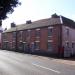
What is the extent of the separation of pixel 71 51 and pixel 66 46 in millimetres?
2125

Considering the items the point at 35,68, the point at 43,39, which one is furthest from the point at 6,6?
the point at 43,39

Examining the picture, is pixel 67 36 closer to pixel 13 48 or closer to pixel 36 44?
pixel 36 44

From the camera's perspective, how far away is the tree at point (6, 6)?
402 inches

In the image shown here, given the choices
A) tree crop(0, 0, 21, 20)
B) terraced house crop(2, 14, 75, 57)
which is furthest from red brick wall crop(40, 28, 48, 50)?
tree crop(0, 0, 21, 20)

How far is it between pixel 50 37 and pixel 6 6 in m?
27.8

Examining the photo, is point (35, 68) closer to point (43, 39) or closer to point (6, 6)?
point (6, 6)

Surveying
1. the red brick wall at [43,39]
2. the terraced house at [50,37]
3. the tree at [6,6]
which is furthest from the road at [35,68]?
the red brick wall at [43,39]

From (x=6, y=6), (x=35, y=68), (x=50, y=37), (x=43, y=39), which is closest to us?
(x=6, y=6)

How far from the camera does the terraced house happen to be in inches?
1414

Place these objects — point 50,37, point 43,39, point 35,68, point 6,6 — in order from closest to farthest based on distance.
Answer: point 6,6, point 35,68, point 50,37, point 43,39

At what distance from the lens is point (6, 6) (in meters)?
10.6

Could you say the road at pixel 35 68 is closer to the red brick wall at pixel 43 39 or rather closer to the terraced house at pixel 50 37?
the terraced house at pixel 50 37

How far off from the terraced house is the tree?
80.2 feet

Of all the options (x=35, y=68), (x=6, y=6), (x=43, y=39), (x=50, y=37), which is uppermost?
(x=6, y=6)
